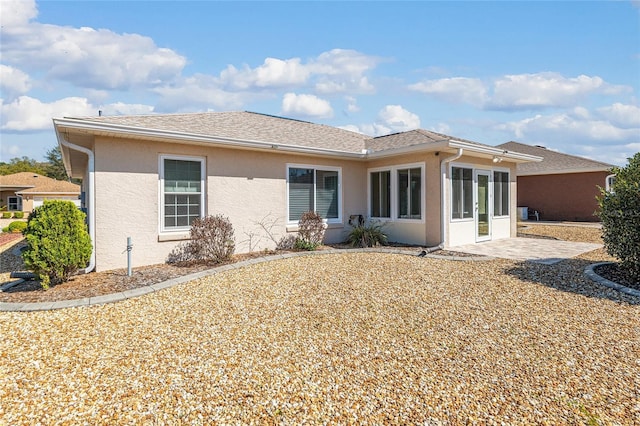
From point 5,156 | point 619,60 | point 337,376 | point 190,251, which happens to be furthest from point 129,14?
point 5,156

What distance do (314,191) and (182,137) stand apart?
14.6 feet

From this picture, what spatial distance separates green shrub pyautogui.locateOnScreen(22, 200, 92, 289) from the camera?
6.03m

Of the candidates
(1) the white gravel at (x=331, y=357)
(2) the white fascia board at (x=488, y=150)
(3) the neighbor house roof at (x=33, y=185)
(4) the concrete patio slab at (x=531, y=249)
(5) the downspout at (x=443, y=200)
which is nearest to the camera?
(1) the white gravel at (x=331, y=357)

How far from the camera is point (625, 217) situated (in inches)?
269

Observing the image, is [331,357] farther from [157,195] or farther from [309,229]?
[309,229]

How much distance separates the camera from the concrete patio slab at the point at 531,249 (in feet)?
29.9

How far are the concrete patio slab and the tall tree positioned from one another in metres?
62.6

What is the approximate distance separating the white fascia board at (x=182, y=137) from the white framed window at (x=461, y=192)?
3445mm

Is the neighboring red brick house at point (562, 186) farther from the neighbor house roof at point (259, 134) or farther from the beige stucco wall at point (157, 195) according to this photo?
the beige stucco wall at point (157, 195)

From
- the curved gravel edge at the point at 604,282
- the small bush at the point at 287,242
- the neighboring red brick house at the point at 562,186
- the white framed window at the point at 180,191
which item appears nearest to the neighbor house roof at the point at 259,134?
the white framed window at the point at 180,191

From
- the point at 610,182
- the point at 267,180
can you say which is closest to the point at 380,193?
the point at 267,180

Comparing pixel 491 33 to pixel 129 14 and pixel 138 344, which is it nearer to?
pixel 129 14

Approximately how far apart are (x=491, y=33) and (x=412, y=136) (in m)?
3.87

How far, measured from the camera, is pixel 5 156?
227 ft
